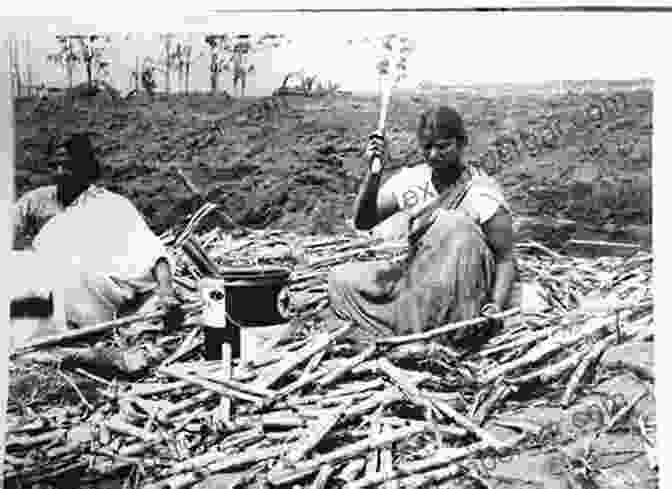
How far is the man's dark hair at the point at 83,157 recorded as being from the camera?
4449 mm

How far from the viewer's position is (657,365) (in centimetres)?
417

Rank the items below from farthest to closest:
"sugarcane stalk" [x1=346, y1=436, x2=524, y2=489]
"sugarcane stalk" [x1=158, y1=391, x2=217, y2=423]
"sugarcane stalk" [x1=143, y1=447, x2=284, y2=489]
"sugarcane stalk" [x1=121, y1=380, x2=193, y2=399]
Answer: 1. "sugarcane stalk" [x1=121, y1=380, x2=193, y2=399]
2. "sugarcane stalk" [x1=158, y1=391, x2=217, y2=423]
3. "sugarcane stalk" [x1=143, y1=447, x2=284, y2=489]
4. "sugarcane stalk" [x1=346, y1=436, x2=524, y2=489]

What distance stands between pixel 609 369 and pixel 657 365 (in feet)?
0.93

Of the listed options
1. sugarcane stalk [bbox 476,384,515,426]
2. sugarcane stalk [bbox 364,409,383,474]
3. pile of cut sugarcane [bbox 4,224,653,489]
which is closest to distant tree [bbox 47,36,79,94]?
pile of cut sugarcane [bbox 4,224,653,489]

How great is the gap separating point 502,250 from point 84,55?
2.82m

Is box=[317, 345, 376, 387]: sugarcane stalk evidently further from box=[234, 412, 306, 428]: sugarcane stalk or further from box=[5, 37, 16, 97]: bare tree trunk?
box=[5, 37, 16, 97]: bare tree trunk

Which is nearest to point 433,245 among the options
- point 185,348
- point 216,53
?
point 185,348

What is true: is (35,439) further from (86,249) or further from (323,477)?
(323,477)

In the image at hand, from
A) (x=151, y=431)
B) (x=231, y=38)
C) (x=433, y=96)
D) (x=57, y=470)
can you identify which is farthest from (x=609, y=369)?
(x=57, y=470)

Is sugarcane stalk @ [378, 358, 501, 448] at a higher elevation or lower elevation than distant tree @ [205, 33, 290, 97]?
lower

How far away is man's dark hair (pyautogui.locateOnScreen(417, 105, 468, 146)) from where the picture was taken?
4277 millimetres

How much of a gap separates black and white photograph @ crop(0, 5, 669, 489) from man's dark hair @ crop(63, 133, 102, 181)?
14mm

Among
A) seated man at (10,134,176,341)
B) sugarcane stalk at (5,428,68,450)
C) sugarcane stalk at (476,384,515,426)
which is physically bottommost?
sugarcane stalk at (5,428,68,450)

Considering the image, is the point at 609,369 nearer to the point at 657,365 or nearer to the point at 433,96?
the point at 657,365
